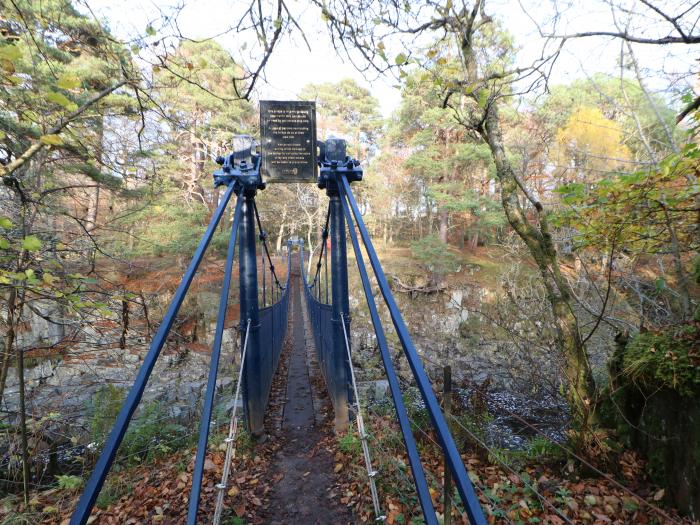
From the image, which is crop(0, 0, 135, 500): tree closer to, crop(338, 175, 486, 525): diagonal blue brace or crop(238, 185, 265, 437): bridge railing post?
crop(238, 185, 265, 437): bridge railing post

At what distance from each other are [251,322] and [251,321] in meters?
0.01

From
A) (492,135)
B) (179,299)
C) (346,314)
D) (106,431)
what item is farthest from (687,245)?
(106,431)

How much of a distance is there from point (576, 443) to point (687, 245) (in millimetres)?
2054

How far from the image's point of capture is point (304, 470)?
8.99 feet

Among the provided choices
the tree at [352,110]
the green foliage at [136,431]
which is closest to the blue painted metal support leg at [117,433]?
the green foliage at [136,431]

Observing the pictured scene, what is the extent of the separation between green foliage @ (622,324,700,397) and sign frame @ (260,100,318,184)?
3.13 metres

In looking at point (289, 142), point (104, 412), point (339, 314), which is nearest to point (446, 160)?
point (289, 142)

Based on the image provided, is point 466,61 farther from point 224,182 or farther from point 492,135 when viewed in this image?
point 224,182

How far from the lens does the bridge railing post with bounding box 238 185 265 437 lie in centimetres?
315

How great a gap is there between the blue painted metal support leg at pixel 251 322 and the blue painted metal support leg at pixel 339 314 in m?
0.76

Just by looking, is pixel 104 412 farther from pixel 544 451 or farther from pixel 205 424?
pixel 544 451

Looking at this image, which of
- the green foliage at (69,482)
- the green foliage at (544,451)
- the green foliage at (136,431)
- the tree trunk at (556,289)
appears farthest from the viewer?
the green foliage at (136,431)

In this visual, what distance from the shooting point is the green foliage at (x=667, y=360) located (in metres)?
2.26

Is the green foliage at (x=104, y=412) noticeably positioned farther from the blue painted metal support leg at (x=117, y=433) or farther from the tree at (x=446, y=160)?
the tree at (x=446, y=160)
